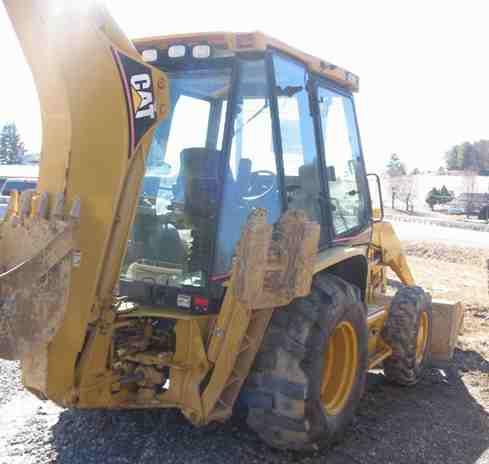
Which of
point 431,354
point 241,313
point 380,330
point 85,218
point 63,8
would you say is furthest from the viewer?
point 431,354

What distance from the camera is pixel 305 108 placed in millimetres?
3992

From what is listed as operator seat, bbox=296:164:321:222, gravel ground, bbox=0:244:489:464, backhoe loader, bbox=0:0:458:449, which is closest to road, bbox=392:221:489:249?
gravel ground, bbox=0:244:489:464

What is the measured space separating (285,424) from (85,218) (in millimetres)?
1568

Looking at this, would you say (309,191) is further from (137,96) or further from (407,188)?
(407,188)

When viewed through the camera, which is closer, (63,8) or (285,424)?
(63,8)

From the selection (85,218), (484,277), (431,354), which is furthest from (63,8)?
(484,277)

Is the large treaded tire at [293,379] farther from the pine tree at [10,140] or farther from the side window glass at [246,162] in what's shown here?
the pine tree at [10,140]

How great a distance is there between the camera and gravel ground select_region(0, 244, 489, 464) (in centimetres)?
348

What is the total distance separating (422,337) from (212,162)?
303 centimetres

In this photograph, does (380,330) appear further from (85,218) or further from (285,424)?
(85,218)

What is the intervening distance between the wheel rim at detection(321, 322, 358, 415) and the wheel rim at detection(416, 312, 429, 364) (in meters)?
1.55

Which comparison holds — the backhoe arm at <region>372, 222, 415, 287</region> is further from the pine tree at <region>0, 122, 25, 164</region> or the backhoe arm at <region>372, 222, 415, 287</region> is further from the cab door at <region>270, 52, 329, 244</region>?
the pine tree at <region>0, 122, 25, 164</region>

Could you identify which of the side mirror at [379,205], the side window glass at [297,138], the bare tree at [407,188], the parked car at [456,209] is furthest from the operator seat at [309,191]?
the bare tree at [407,188]

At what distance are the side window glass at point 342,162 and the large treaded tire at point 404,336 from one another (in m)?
0.85
